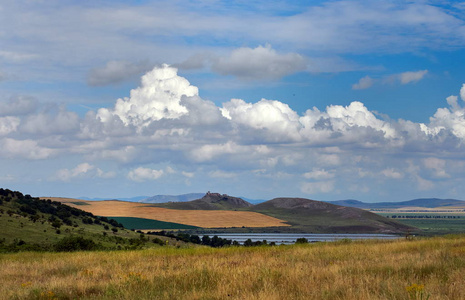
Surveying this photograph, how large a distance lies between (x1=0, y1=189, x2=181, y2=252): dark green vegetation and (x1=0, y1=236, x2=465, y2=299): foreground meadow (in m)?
19.0

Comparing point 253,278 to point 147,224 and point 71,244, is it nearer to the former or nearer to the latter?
point 71,244

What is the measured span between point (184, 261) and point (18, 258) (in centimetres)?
1027

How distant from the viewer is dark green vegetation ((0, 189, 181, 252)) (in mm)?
42412

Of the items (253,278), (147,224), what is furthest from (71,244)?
(147,224)

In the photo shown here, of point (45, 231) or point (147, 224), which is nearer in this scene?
point (45, 231)

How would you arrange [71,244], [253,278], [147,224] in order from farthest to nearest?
[147,224], [71,244], [253,278]

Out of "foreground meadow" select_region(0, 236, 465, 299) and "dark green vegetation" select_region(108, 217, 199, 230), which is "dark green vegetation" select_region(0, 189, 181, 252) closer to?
"foreground meadow" select_region(0, 236, 465, 299)

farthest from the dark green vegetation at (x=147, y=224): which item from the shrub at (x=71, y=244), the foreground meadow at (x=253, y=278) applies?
the foreground meadow at (x=253, y=278)

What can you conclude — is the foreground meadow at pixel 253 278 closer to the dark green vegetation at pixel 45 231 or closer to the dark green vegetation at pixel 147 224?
the dark green vegetation at pixel 45 231

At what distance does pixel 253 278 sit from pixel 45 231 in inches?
2054

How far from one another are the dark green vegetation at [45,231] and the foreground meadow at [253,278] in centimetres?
1904

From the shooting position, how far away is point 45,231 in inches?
2457

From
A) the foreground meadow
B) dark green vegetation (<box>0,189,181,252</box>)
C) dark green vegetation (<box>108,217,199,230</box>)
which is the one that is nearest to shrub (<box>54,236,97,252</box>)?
dark green vegetation (<box>0,189,181,252</box>)

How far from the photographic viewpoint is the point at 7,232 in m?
57.5
